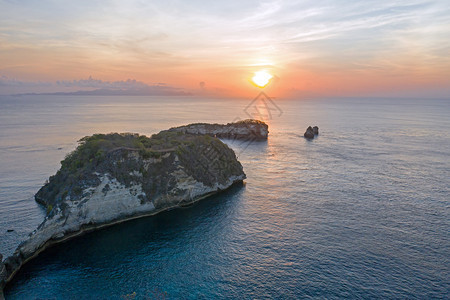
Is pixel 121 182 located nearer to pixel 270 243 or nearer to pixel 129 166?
pixel 129 166

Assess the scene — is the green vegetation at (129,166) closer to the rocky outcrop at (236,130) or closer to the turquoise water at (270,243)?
the turquoise water at (270,243)

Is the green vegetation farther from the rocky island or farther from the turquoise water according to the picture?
the turquoise water

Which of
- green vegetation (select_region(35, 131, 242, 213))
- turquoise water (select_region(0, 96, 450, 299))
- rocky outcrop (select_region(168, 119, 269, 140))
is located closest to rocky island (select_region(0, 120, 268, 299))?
green vegetation (select_region(35, 131, 242, 213))

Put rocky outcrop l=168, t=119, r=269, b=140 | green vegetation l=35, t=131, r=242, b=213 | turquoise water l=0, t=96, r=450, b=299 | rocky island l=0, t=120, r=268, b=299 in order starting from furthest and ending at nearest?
1. rocky outcrop l=168, t=119, r=269, b=140
2. green vegetation l=35, t=131, r=242, b=213
3. rocky island l=0, t=120, r=268, b=299
4. turquoise water l=0, t=96, r=450, b=299

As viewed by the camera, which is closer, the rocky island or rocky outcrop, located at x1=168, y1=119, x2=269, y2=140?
the rocky island

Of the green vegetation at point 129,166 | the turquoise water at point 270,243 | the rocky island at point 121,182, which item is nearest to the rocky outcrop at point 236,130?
the turquoise water at point 270,243

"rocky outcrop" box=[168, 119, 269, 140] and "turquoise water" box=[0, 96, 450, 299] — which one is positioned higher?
"rocky outcrop" box=[168, 119, 269, 140]

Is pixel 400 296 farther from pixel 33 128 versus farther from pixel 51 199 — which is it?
pixel 33 128
